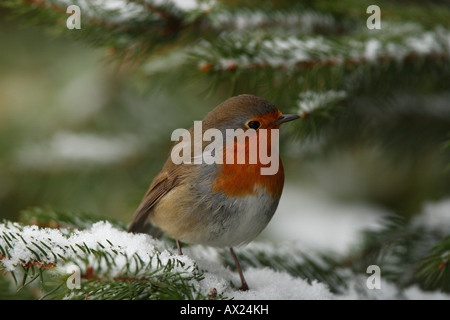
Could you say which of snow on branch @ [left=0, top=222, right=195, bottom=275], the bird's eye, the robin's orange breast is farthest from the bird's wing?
snow on branch @ [left=0, top=222, right=195, bottom=275]

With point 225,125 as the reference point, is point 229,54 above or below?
above

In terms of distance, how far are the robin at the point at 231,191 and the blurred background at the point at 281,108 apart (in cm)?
14

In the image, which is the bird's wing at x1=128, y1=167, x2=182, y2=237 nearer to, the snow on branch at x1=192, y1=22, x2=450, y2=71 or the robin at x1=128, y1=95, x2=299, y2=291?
the robin at x1=128, y1=95, x2=299, y2=291

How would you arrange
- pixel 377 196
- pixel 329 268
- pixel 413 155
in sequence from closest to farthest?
pixel 329 268 < pixel 413 155 < pixel 377 196

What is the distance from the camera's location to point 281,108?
2.66 m

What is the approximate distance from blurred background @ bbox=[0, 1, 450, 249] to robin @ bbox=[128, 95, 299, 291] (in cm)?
14

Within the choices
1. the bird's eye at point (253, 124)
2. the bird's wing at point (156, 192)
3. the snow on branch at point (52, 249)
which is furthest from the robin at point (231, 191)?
the snow on branch at point (52, 249)

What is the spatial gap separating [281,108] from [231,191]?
0.74 m

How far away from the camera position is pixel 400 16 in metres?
2.67

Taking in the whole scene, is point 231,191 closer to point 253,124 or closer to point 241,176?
point 241,176

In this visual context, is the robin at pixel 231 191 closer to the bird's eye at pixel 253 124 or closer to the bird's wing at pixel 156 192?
the bird's eye at pixel 253 124
